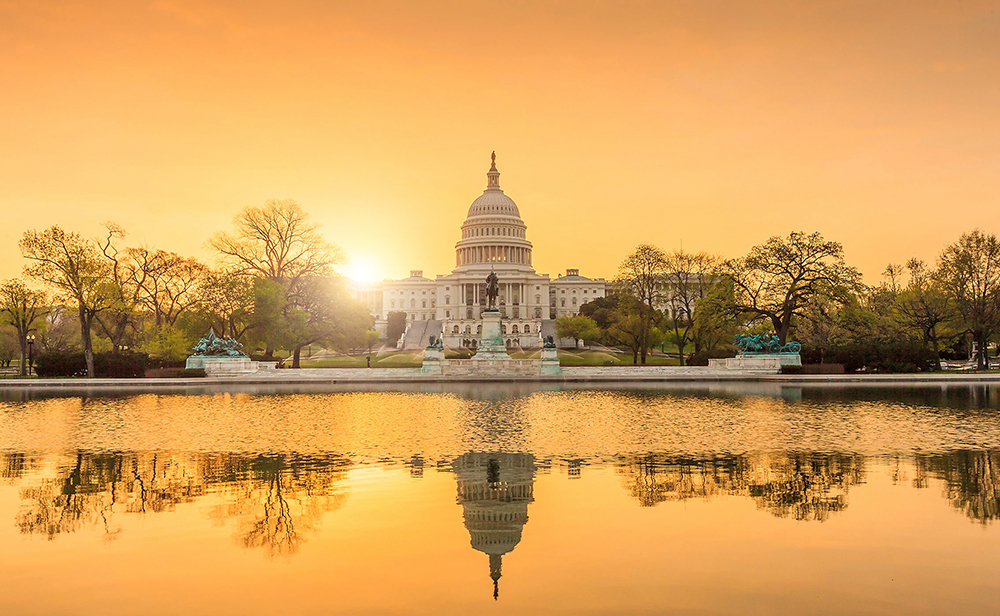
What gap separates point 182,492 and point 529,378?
37765 mm

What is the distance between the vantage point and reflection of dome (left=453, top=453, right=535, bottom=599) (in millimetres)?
10898

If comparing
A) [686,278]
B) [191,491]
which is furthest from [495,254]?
[191,491]

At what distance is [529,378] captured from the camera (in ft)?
168

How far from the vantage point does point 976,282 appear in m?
63.0

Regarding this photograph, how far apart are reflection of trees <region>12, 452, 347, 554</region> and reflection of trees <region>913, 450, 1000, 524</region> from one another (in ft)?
34.9

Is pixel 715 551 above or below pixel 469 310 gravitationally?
below

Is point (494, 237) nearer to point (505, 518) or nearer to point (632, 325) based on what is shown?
point (632, 325)

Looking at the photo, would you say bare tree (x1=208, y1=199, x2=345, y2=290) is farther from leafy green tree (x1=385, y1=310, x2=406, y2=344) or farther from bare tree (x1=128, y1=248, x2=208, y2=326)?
leafy green tree (x1=385, y1=310, x2=406, y2=344)

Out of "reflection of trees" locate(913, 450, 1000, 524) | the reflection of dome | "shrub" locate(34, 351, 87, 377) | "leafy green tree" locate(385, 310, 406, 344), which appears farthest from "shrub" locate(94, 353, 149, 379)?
"leafy green tree" locate(385, 310, 406, 344)

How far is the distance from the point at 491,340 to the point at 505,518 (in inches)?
1811

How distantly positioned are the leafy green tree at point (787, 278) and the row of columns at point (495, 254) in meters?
110

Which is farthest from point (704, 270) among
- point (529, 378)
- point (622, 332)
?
point (529, 378)

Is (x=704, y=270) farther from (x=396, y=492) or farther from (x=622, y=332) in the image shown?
(x=396, y=492)

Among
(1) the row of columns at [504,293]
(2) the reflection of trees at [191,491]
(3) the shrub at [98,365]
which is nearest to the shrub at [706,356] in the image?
(3) the shrub at [98,365]
